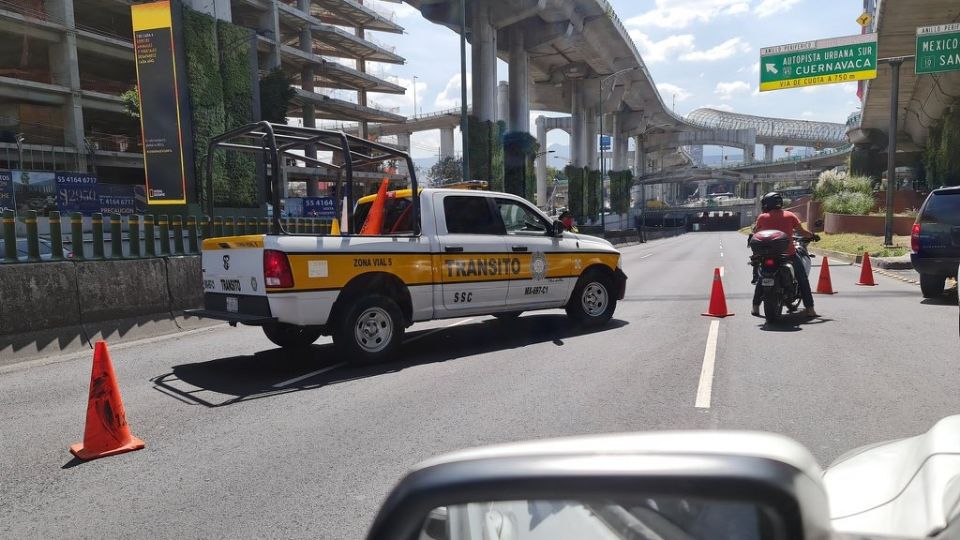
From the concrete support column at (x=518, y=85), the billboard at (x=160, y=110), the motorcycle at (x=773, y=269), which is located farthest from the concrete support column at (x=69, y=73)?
the motorcycle at (x=773, y=269)

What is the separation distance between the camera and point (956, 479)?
132 cm

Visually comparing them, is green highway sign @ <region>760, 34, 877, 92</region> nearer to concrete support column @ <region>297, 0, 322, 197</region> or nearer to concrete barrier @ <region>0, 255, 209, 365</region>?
concrete barrier @ <region>0, 255, 209, 365</region>

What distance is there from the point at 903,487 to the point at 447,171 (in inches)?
4062

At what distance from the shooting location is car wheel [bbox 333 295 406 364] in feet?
22.2

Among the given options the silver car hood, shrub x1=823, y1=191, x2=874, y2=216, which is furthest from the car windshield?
shrub x1=823, y1=191, x2=874, y2=216

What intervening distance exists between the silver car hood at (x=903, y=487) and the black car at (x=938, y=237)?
10.5m

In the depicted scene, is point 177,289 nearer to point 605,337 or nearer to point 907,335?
point 605,337

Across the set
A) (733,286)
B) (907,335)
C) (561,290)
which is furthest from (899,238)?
(561,290)

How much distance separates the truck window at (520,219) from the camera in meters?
8.49

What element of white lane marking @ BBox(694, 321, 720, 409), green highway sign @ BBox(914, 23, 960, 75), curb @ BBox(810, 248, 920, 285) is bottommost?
curb @ BBox(810, 248, 920, 285)

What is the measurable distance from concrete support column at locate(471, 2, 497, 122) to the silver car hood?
141 feet

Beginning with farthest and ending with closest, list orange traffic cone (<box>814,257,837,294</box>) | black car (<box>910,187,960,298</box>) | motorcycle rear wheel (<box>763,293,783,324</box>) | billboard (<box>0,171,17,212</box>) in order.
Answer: billboard (<box>0,171,17,212</box>) → orange traffic cone (<box>814,257,837,294</box>) → black car (<box>910,187,960,298</box>) → motorcycle rear wheel (<box>763,293,783,324</box>)

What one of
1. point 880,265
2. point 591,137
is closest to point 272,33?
point 591,137

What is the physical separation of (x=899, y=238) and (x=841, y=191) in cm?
1081
